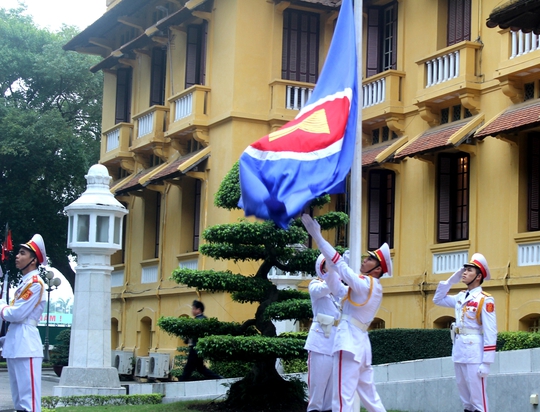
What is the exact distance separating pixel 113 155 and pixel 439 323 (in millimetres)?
13732

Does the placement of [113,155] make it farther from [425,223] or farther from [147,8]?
[425,223]

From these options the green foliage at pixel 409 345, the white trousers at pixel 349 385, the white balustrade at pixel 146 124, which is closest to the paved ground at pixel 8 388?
the green foliage at pixel 409 345

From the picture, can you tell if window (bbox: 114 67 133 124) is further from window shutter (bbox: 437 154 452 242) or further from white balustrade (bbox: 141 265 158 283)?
window shutter (bbox: 437 154 452 242)

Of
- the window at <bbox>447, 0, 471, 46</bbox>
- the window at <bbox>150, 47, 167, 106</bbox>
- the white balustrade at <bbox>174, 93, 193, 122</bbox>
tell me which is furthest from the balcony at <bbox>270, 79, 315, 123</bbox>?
the window at <bbox>150, 47, 167, 106</bbox>

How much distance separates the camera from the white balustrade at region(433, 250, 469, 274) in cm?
2048

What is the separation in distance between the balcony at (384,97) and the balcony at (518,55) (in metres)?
3.36

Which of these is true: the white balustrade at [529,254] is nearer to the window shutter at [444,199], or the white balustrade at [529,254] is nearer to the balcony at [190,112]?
the window shutter at [444,199]

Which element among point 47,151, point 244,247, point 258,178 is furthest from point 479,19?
point 47,151

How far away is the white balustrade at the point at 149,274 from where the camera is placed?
2916cm

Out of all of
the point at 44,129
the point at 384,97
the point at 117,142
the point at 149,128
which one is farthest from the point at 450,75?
the point at 44,129

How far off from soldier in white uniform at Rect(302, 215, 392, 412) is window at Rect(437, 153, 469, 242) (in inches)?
423

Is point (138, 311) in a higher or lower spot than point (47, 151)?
lower

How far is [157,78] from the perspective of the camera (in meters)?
30.2

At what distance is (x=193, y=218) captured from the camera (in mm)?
27750
